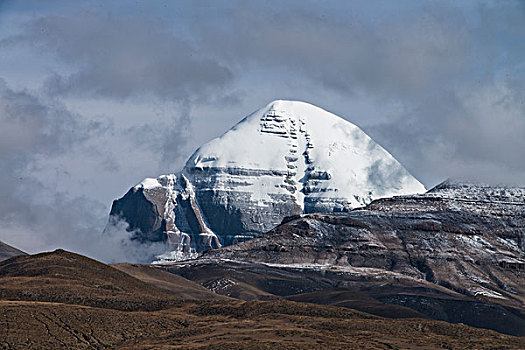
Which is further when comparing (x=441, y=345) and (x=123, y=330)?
Answer: (x=123, y=330)

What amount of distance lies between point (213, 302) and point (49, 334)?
41624mm

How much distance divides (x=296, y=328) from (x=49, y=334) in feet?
119

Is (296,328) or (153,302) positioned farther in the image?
(153,302)

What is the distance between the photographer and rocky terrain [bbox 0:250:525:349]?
150 metres

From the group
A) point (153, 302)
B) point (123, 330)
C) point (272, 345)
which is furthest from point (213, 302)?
point (272, 345)

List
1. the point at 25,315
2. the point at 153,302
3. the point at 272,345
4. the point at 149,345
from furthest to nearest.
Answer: the point at 153,302 < the point at 25,315 < the point at 149,345 < the point at 272,345

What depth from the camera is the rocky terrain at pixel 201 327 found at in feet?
491

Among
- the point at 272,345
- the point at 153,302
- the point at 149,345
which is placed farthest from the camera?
the point at 153,302

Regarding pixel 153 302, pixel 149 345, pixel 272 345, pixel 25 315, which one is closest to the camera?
pixel 272 345

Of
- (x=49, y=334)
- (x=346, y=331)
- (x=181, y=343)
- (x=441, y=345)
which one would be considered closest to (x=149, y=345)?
(x=181, y=343)

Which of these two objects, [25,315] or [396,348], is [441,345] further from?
[25,315]

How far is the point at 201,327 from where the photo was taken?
165 metres

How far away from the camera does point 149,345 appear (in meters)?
153

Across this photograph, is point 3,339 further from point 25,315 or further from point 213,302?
point 213,302
